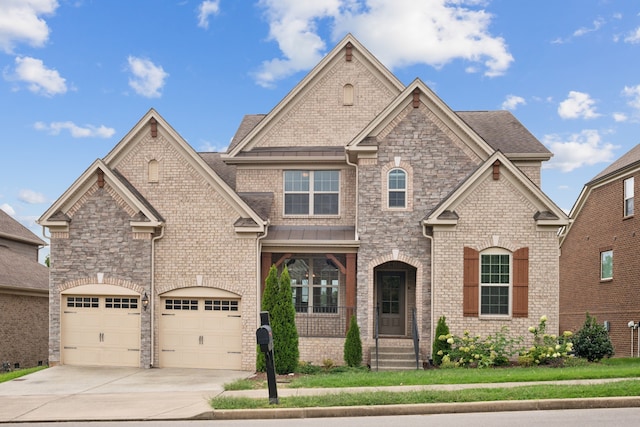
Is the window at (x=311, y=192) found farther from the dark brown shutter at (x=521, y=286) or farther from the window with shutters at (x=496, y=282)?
the dark brown shutter at (x=521, y=286)

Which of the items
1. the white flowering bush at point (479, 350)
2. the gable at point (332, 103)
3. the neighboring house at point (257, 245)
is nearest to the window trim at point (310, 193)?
the gable at point (332, 103)

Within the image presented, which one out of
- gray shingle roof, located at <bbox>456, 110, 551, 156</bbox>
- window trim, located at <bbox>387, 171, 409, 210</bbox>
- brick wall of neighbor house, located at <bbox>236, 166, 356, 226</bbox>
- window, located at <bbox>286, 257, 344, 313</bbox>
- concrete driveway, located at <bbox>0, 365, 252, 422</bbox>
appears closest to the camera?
concrete driveway, located at <bbox>0, 365, 252, 422</bbox>

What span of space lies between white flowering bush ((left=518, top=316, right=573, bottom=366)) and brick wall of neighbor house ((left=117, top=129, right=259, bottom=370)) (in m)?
8.20

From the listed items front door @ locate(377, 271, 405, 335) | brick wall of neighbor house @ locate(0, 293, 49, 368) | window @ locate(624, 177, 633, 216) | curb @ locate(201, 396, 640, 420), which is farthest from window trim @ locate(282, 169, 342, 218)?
brick wall of neighbor house @ locate(0, 293, 49, 368)

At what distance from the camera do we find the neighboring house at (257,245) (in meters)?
18.3

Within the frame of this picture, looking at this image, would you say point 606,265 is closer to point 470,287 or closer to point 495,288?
point 495,288

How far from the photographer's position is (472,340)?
17750mm

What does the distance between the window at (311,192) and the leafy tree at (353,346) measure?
4.60 metres

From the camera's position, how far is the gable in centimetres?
2169

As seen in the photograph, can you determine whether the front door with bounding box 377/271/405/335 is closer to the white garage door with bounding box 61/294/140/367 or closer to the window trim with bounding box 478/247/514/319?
the window trim with bounding box 478/247/514/319

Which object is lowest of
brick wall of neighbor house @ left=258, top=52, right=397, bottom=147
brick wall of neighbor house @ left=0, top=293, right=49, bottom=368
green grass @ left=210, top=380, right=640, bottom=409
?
brick wall of neighbor house @ left=0, top=293, right=49, bottom=368

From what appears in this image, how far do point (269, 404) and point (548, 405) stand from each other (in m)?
5.16

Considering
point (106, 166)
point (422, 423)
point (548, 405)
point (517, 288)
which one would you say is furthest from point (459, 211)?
point (106, 166)

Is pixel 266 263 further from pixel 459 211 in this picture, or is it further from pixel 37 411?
pixel 37 411
